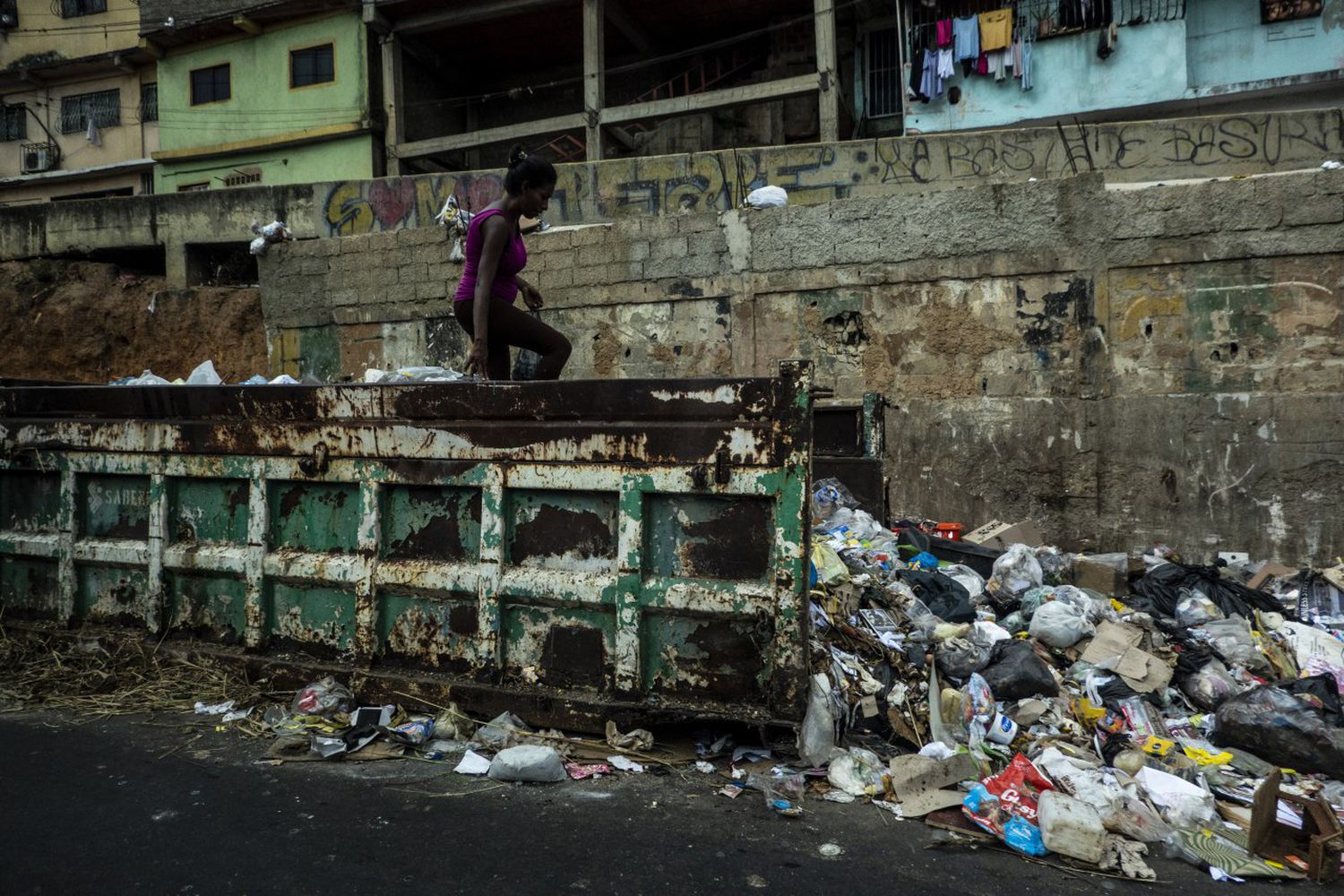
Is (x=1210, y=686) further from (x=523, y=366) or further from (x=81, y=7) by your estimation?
(x=81, y=7)

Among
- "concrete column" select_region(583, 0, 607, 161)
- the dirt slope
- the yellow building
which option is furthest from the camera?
the yellow building

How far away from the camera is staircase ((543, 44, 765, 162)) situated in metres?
18.0

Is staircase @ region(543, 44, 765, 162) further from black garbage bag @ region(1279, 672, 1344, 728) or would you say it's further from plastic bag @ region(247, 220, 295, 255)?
black garbage bag @ region(1279, 672, 1344, 728)

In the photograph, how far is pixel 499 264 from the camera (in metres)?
3.78

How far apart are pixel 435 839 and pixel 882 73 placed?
1779cm

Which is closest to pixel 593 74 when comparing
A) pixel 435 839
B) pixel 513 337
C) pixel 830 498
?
pixel 830 498

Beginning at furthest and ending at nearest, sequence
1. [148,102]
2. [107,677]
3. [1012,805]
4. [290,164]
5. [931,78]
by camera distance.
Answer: [148,102]
[290,164]
[931,78]
[107,677]
[1012,805]

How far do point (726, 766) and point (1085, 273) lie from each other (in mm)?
5358

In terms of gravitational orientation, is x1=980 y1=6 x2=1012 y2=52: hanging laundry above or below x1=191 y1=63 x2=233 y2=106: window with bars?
below

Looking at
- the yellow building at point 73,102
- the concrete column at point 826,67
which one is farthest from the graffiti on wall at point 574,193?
the yellow building at point 73,102

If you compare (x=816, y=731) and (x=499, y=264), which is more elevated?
(x=499, y=264)

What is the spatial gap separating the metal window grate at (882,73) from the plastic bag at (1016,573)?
14.3 meters

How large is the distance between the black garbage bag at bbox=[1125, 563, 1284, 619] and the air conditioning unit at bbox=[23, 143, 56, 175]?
2915cm

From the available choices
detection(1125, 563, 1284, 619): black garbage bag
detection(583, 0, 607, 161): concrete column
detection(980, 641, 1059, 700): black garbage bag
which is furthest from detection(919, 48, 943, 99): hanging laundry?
detection(980, 641, 1059, 700): black garbage bag
